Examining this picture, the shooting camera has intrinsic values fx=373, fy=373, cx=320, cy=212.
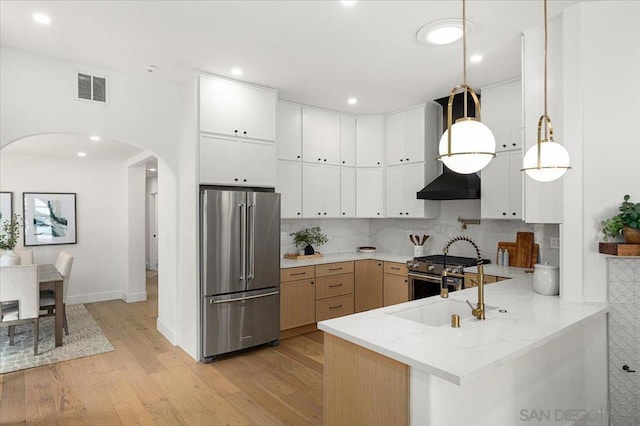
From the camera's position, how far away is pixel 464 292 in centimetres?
270

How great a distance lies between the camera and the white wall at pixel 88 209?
6.04 meters

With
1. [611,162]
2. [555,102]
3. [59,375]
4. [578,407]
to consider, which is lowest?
[59,375]

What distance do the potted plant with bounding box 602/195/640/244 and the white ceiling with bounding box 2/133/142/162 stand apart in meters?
5.49

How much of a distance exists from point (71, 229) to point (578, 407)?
717cm

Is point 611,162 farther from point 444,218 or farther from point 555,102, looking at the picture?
point 444,218

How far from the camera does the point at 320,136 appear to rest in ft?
16.3

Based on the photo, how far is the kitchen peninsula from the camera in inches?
60.7

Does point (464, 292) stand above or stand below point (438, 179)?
below

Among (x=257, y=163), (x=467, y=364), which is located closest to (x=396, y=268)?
(x=257, y=163)

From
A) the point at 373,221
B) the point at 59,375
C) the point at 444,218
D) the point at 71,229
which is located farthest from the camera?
the point at 71,229

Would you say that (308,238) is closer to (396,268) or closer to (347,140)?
(396,268)

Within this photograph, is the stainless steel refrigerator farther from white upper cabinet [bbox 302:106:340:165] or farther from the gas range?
the gas range

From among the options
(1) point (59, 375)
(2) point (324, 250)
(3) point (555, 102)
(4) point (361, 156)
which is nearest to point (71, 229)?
(1) point (59, 375)

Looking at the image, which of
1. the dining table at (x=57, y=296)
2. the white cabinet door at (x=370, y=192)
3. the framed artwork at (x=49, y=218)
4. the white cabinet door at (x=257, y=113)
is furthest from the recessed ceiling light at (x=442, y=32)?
the framed artwork at (x=49, y=218)
